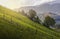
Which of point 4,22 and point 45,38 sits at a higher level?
point 4,22

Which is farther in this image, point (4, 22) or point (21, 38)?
point (4, 22)

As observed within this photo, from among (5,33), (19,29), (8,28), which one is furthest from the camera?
(19,29)

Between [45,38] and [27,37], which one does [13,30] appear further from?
[45,38]

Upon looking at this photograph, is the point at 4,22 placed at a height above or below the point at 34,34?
above

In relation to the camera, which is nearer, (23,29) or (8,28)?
(8,28)

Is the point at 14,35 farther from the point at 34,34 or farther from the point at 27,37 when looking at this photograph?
the point at 34,34

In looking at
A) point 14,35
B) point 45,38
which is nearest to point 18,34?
point 14,35

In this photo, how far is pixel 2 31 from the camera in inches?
3351

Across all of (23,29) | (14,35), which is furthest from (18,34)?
(23,29)

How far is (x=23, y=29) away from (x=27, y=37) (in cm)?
1101

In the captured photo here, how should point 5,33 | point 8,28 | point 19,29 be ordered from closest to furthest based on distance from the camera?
point 5,33, point 8,28, point 19,29

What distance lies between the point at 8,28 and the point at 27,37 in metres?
10.1

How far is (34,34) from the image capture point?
324 feet

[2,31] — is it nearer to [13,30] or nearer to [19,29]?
[13,30]
